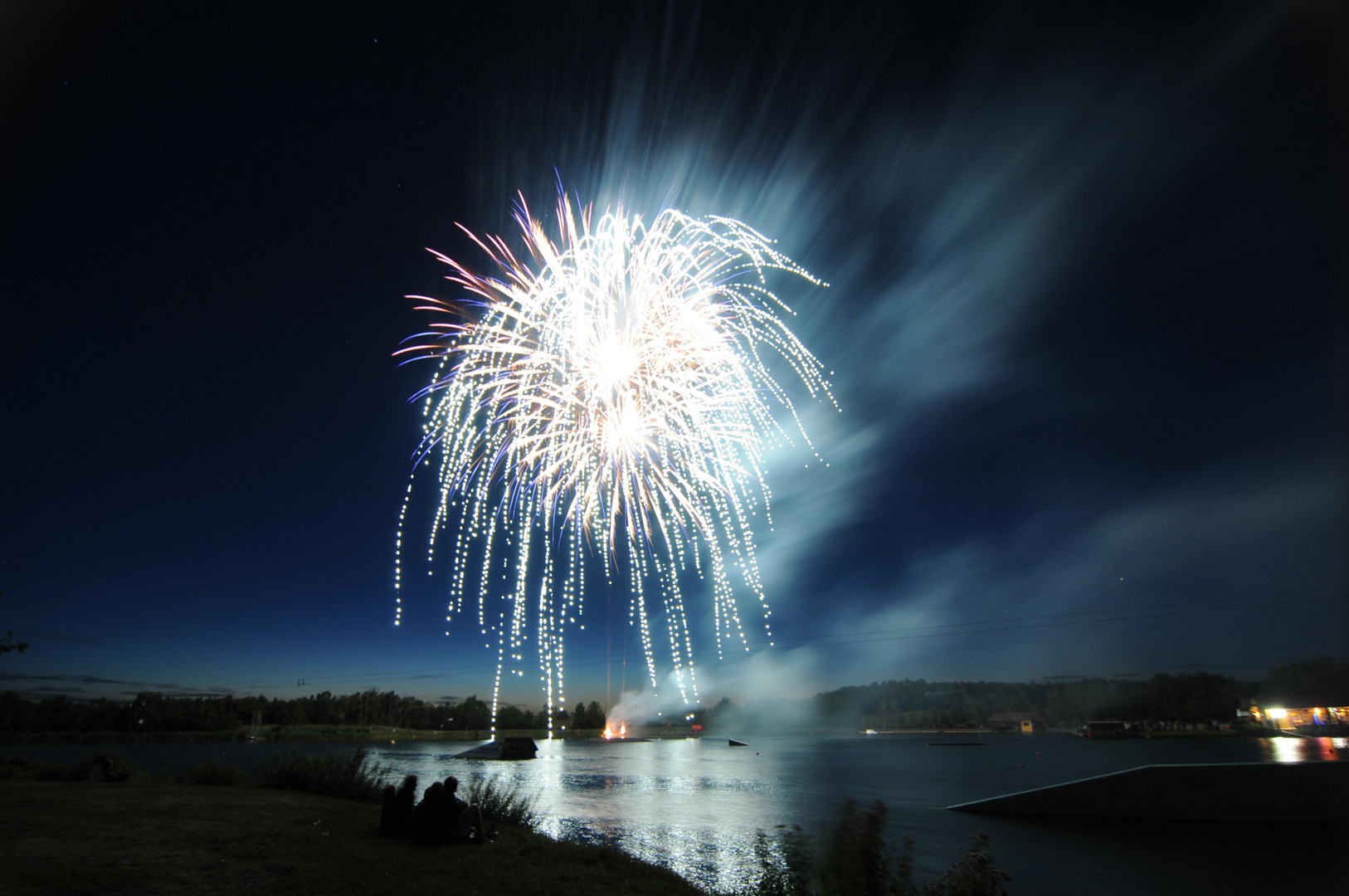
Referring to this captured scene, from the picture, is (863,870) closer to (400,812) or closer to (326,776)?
(400,812)

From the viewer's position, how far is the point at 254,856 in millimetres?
8797

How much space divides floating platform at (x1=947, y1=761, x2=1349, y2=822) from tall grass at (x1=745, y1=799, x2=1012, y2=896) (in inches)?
637

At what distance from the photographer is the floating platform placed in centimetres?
1864

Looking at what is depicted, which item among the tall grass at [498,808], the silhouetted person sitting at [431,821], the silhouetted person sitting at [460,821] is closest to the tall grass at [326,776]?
the tall grass at [498,808]

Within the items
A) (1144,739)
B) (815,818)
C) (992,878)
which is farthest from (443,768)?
(1144,739)

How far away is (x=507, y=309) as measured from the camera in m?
15.8

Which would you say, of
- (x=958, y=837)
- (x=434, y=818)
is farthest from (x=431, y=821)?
(x=958, y=837)

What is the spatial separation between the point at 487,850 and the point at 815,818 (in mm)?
Answer: 22990

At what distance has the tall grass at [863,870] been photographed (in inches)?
356

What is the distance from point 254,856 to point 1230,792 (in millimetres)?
26209

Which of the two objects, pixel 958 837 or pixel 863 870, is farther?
pixel 958 837

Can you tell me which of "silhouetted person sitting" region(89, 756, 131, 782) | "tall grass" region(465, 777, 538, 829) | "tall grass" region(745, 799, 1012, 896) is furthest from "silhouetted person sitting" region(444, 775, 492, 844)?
"silhouetted person sitting" region(89, 756, 131, 782)

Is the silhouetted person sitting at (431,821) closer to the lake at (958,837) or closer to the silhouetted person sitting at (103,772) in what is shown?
the lake at (958,837)

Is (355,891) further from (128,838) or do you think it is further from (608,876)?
(128,838)
